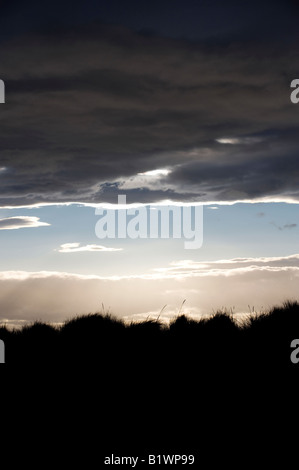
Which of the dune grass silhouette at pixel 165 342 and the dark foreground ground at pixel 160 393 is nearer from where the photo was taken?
the dark foreground ground at pixel 160 393

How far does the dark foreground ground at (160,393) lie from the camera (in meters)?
9.95

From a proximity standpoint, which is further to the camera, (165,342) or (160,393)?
(165,342)

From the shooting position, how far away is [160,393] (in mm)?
11117

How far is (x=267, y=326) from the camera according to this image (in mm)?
12688

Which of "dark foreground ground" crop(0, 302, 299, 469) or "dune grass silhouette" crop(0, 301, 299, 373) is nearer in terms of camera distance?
"dark foreground ground" crop(0, 302, 299, 469)

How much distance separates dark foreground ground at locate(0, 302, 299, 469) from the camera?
995 centimetres

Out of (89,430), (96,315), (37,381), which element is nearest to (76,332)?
(96,315)

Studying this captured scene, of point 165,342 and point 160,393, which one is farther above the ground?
point 165,342

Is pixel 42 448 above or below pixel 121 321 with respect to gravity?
below
